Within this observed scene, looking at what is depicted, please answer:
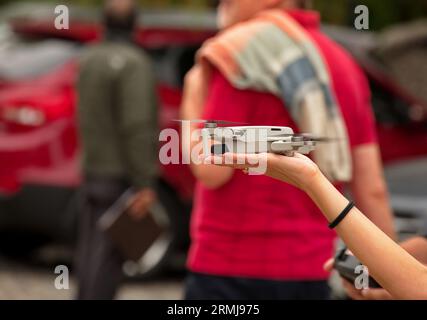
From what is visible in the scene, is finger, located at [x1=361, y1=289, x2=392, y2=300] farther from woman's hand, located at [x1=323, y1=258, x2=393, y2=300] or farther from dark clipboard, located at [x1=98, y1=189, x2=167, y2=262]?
dark clipboard, located at [x1=98, y1=189, x2=167, y2=262]

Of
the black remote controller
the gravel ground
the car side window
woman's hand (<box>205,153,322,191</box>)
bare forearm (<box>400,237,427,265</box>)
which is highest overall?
the car side window

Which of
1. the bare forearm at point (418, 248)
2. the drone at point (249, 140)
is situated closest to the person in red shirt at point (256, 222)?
the bare forearm at point (418, 248)

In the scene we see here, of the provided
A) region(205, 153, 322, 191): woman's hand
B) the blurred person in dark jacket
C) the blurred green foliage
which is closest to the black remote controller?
region(205, 153, 322, 191): woman's hand

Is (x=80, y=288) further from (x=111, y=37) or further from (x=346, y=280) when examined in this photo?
(x=346, y=280)

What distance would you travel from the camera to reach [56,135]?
8.48 meters

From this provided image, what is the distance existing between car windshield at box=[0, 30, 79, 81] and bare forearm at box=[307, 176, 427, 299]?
20.7ft

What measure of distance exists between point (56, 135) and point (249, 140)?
239 inches

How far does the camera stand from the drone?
8.17ft

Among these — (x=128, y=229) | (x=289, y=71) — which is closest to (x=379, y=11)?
(x=128, y=229)

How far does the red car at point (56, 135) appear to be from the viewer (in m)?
8.51

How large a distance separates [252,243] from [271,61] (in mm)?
552

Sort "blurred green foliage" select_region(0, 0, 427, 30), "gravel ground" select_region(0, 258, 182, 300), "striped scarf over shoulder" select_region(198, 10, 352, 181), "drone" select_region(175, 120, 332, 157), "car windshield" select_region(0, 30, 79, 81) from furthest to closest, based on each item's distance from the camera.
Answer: "blurred green foliage" select_region(0, 0, 427, 30) → "car windshield" select_region(0, 30, 79, 81) → "gravel ground" select_region(0, 258, 182, 300) → "striped scarf over shoulder" select_region(198, 10, 352, 181) → "drone" select_region(175, 120, 332, 157)
